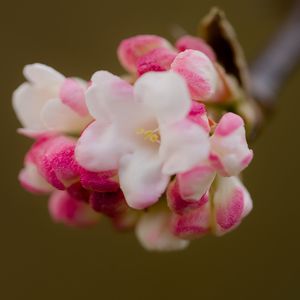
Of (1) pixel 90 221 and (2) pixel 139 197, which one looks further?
(1) pixel 90 221

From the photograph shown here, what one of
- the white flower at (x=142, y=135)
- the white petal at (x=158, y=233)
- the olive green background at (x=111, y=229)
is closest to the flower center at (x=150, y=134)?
the white flower at (x=142, y=135)

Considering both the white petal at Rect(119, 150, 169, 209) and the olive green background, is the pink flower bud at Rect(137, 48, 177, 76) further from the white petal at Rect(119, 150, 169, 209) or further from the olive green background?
the olive green background

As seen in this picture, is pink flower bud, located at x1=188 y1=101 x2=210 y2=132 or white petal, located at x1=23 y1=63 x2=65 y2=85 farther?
white petal, located at x1=23 y1=63 x2=65 y2=85

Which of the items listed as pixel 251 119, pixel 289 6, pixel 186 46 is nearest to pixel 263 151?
pixel 289 6

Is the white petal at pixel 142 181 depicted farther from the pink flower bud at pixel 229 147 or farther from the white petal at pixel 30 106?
the white petal at pixel 30 106

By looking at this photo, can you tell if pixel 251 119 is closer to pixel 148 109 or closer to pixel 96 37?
pixel 148 109

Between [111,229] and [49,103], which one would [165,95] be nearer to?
[49,103]

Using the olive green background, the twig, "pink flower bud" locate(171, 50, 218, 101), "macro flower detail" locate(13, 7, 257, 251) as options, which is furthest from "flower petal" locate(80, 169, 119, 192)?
the olive green background
